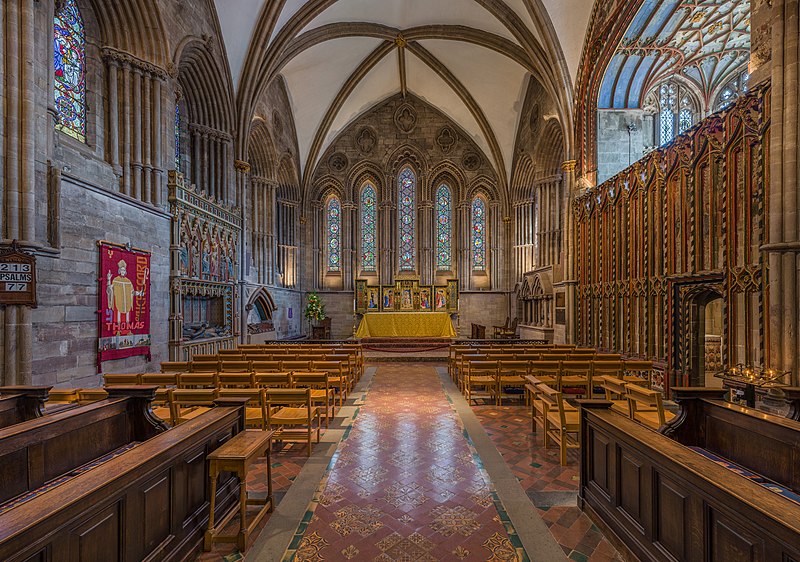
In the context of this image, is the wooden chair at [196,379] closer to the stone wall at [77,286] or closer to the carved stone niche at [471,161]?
the stone wall at [77,286]

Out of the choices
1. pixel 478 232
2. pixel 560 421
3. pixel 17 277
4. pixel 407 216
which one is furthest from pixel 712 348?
pixel 17 277

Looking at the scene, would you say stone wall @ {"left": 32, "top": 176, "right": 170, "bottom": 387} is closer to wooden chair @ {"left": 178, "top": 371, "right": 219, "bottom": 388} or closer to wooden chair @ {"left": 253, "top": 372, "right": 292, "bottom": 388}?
wooden chair @ {"left": 178, "top": 371, "right": 219, "bottom": 388}

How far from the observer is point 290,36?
15219mm

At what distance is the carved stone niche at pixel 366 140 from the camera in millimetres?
23531

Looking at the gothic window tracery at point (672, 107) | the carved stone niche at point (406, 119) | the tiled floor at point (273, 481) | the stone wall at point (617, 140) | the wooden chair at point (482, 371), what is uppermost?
the carved stone niche at point (406, 119)

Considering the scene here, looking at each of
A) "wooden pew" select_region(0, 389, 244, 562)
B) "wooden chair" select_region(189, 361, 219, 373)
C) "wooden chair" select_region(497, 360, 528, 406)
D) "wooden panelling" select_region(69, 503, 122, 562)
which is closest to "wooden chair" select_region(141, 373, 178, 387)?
"wooden chair" select_region(189, 361, 219, 373)

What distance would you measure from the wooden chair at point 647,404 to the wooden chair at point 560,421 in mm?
692

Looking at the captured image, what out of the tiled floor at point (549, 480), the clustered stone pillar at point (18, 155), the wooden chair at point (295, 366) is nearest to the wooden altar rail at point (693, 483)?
the tiled floor at point (549, 480)

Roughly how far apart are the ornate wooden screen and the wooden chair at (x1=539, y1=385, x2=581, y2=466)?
4.30 meters

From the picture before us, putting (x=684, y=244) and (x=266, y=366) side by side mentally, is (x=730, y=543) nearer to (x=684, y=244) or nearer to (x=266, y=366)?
(x=266, y=366)

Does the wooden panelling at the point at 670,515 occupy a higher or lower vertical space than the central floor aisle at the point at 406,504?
higher

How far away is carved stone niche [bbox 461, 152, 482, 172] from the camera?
77.0 feet

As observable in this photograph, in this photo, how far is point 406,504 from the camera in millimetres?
3973

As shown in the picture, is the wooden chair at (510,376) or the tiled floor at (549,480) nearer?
the tiled floor at (549,480)
